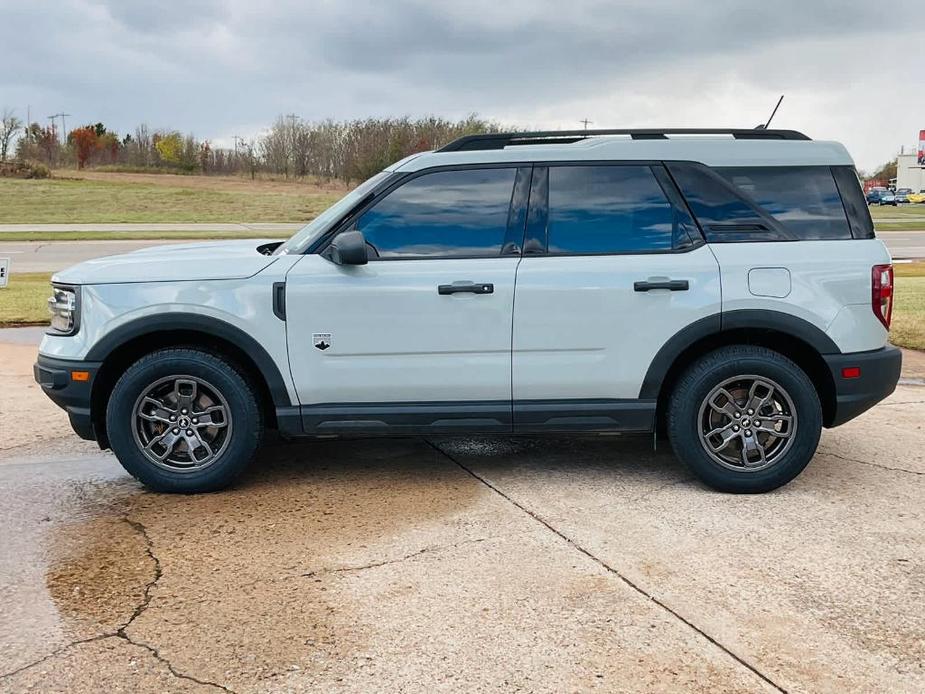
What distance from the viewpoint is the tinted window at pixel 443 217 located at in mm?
4871

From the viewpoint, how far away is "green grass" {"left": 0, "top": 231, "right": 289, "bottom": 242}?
26.9 meters

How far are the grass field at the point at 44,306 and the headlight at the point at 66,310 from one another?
672 centimetres

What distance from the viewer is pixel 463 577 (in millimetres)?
3820

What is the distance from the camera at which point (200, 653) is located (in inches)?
126

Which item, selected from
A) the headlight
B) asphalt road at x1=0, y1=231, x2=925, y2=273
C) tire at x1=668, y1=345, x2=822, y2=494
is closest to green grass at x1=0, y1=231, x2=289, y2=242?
asphalt road at x1=0, y1=231, x2=925, y2=273

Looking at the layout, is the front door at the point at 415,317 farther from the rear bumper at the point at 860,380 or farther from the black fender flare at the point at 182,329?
the rear bumper at the point at 860,380

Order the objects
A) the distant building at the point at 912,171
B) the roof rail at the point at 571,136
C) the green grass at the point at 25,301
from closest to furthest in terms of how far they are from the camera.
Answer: the roof rail at the point at 571,136 → the green grass at the point at 25,301 → the distant building at the point at 912,171

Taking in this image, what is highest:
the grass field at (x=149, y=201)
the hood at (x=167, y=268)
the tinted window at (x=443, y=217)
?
the grass field at (x=149, y=201)

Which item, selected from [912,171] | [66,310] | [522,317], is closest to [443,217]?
[522,317]

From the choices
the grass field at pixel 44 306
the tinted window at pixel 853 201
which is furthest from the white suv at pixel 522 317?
the grass field at pixel 44 306

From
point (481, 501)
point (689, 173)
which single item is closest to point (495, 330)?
point (481, 501)

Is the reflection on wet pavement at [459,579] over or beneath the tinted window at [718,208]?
beneath

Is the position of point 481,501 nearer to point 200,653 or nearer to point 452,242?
point 452,242

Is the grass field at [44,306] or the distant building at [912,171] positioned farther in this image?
the distant building at [912,171]
